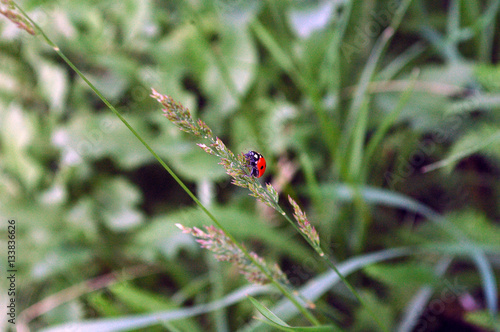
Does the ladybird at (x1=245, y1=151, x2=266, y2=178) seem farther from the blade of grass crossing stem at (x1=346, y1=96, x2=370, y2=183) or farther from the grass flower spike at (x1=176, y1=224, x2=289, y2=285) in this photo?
the blade of grass crossing stem at (x1=346, y1=96, x2=370, y2=183)

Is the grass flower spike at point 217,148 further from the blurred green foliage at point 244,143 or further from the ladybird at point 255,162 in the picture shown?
the blurred green foliage at point 244,143

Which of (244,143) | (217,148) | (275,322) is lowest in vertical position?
(275,322)

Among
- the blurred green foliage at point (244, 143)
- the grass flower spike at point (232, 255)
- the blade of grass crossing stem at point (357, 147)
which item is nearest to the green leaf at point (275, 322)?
the grass flower spike at point (232, 255)

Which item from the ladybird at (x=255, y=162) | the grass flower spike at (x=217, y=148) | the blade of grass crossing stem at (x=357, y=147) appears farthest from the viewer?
the blade of grass crossing stem at (x=357, y=147)

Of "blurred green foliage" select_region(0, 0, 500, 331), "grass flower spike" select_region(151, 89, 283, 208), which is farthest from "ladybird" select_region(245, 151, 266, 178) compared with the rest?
"blurred green foliage" select_region(0, 0, 500, 331)

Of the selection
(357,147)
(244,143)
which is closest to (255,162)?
(357,147)

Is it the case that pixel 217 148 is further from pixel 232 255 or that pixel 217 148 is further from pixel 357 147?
pixel 357 147

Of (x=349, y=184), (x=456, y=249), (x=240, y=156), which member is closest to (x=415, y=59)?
(x=349, y=184)

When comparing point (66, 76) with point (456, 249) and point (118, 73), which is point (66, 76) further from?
point (456, 249)

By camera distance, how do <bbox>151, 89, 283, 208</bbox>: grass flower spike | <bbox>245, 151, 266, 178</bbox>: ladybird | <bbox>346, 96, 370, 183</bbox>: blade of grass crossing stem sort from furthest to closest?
<bbox>346, 96, 370, 183</bbox>: blade of grass crossing stem < <bbox>245, 151, 266, 178</bbox>: ladybird < <bbox>151, 89, 283, 208</bbox>: grass flower spike
